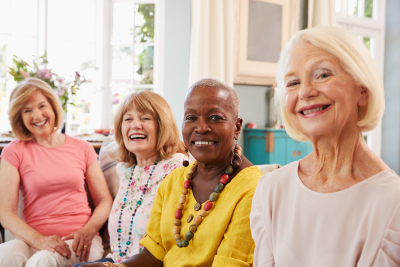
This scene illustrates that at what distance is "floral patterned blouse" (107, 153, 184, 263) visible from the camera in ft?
5.16

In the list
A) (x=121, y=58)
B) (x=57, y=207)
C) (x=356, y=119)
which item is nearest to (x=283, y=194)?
(x=356, y=119)

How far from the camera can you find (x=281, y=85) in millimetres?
975

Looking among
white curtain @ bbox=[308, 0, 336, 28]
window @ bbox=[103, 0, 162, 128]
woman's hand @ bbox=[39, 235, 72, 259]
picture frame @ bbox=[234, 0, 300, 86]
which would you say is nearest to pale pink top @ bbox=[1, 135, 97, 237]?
woman's hand @ bbox=[39, 235, 72, 259]

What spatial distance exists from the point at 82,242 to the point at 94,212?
20 cm

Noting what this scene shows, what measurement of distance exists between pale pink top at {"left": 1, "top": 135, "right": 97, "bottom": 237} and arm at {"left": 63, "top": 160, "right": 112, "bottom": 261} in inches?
2.4

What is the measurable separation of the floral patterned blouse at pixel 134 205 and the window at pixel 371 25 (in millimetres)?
4536

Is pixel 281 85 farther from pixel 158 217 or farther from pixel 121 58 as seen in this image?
pixel 121 58

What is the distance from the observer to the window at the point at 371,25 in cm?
529

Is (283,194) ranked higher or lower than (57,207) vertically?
higher

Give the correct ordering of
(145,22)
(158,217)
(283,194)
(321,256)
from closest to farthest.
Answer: (321,256) → (283,194) → (158,217) → (145,22)

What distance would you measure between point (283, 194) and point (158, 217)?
0.58 m

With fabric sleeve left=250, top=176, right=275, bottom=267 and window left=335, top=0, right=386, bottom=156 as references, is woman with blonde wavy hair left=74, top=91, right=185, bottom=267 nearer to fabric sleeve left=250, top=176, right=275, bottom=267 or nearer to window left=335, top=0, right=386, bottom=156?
fabric sleeve left=250, top=176, right=275, bottom=267

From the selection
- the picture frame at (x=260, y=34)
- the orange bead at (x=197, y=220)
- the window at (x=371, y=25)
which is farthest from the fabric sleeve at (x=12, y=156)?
the window at (x=371, y=25)

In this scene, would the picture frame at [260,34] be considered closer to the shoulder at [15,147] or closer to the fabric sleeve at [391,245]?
the shoulder at [15,147]
